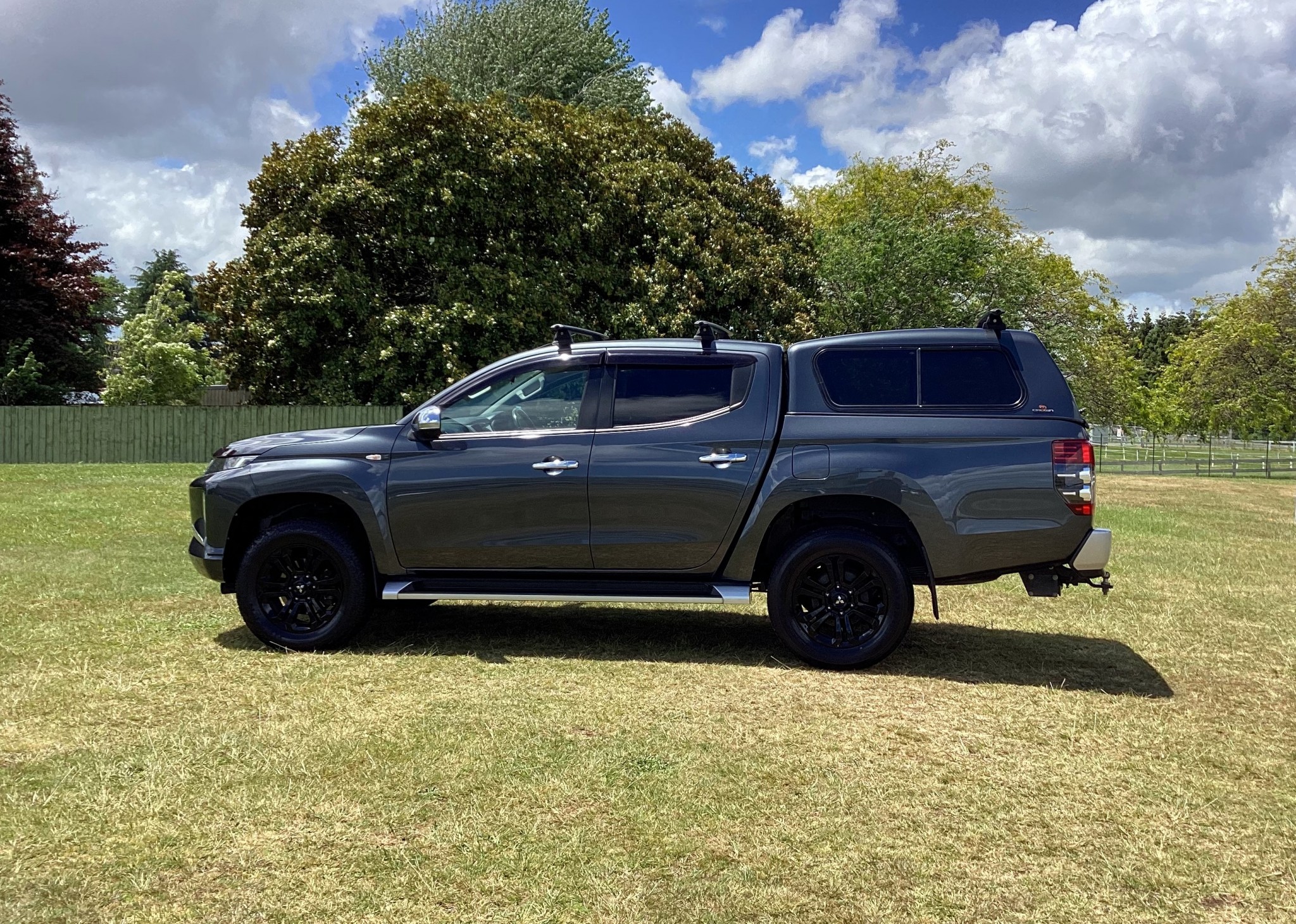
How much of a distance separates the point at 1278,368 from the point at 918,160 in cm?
1720

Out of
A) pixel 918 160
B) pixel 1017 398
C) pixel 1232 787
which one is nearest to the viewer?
pixel 1232 787

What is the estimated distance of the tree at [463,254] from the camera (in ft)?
85.1

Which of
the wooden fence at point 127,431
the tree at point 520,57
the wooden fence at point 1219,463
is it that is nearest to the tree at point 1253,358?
the wooden fence at point 1219,463

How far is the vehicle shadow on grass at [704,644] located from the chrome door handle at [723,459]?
4.05 feet

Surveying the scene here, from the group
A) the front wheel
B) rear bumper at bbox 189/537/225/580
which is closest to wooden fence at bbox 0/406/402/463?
rear bumper at bbox 189/537/225/580

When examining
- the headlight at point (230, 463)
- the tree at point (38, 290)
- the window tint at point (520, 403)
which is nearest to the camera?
the window tint at point (520, 403)

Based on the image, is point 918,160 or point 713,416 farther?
point 918,160

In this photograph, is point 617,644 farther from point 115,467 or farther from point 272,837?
point 115,467

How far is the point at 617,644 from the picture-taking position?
24.7 ft

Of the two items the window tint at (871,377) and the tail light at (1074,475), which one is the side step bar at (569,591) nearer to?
the window tint at (871,377)

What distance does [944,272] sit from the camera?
3534cm

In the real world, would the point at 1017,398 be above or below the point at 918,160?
below

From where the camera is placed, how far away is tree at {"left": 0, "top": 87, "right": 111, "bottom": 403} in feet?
111

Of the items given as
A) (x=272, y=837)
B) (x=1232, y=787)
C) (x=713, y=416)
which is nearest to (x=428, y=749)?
(x=272, y=837)
